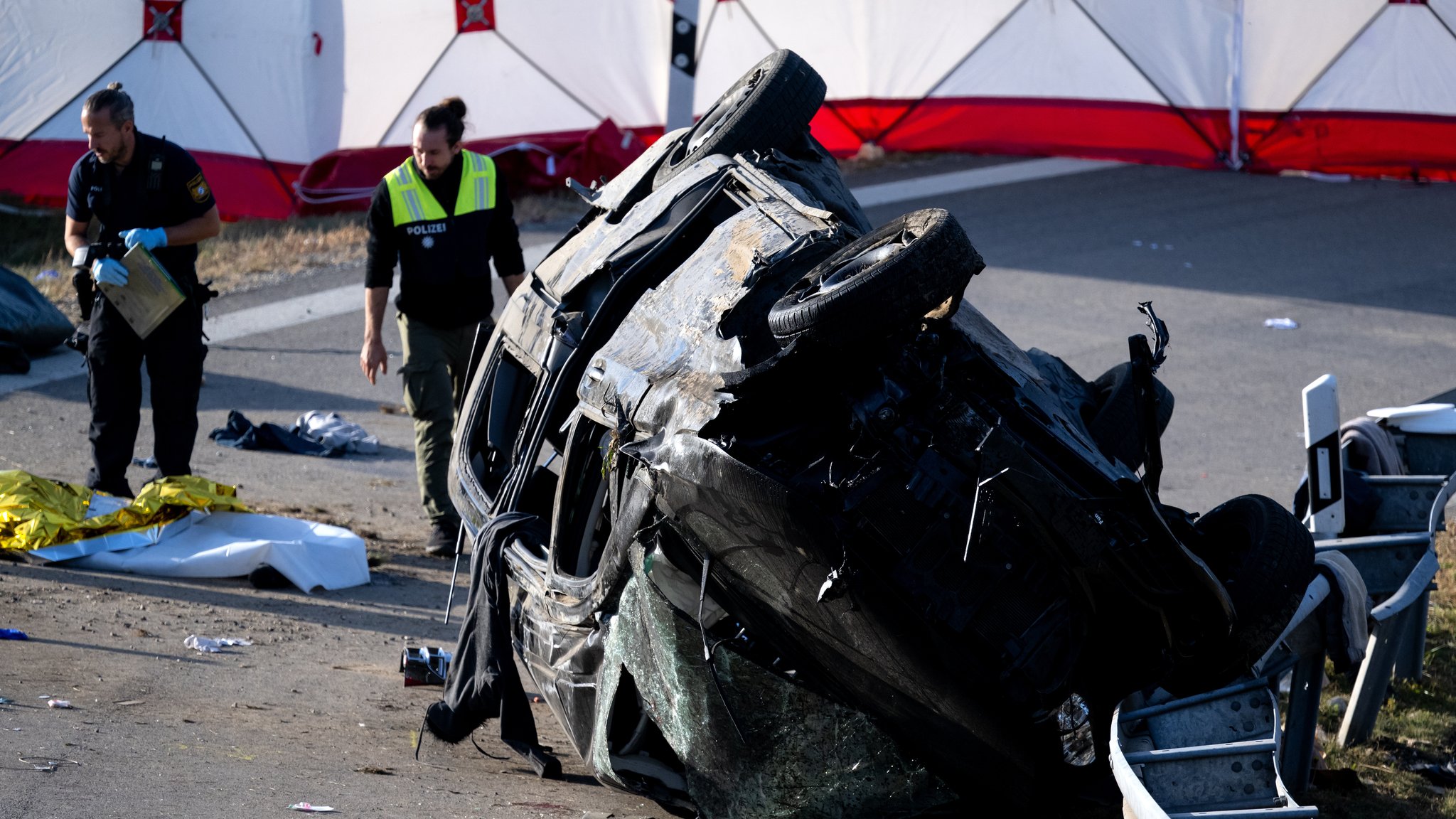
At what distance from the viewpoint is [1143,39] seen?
621 inches

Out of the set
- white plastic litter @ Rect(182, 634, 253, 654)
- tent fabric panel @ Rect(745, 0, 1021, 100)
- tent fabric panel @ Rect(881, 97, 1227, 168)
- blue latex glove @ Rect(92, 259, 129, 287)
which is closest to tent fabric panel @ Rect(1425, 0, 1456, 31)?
tent fabric panel @ Rect(881, 97, 1227, 168)

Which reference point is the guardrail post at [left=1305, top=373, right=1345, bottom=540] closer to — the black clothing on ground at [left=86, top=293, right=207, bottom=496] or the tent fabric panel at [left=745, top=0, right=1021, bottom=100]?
the black clothing on ground at [left=86, top=293, right=207, bottom=496]

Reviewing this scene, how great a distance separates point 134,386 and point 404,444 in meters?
2.03

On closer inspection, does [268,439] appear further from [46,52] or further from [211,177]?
[46,52]

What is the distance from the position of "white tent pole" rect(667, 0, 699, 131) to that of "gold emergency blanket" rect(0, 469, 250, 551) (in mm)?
7756

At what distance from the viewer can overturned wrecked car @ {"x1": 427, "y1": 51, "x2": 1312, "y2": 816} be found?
3.47 meters

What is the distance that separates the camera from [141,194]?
264 inches

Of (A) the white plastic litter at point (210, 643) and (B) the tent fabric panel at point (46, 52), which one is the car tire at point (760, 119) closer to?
(A) the white plastic litter at point (210, 643)

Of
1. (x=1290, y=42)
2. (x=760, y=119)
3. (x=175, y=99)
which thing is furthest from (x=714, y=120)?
(x=1290, y=42)

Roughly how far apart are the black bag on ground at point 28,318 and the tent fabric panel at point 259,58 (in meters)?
5.42

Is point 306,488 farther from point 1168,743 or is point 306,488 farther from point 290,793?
point 1168,743

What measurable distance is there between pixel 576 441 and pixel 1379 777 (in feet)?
9.47

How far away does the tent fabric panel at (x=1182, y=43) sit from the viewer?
1554cm

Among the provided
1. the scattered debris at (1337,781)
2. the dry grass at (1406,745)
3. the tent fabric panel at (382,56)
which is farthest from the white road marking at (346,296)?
the scattered debris at (1337,781)
